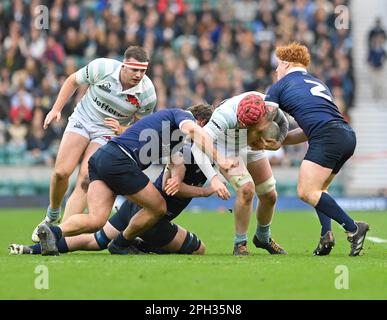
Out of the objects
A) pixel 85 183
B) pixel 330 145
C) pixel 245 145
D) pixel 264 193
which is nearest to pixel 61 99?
pixel 85 183

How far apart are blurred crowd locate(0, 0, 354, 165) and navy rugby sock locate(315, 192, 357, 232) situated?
40.5 feet

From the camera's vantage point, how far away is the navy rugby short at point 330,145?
10.6 meters

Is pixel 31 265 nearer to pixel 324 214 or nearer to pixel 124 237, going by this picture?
pixel 124 237

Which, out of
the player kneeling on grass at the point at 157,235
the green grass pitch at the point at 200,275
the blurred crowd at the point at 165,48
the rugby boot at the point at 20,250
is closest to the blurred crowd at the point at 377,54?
the blurred crowd at the point at 165,48

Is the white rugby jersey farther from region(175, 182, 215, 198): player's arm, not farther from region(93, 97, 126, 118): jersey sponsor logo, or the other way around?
region(175, 182, 215, 198): player's arm

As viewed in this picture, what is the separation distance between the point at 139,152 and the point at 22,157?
12339 millimetres

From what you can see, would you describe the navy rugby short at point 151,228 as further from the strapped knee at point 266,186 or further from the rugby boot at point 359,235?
the rugby boot at point 359,235

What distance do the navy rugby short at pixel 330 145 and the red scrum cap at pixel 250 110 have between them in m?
0.78

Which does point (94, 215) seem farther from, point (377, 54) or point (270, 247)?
point (377, 54)

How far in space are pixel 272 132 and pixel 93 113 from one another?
2.75m

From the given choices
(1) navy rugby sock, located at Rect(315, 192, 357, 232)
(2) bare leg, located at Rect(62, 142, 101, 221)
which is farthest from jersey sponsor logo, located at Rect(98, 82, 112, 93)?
(1) navy rugby sock, located at Rect(315, 192, 357, 232)

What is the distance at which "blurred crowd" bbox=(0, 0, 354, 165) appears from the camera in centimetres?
2269
